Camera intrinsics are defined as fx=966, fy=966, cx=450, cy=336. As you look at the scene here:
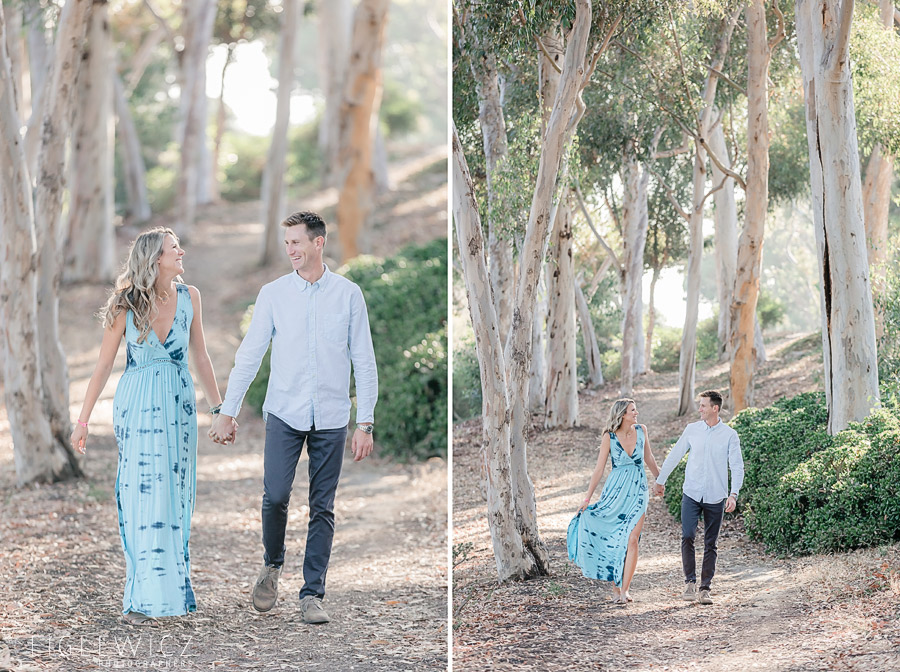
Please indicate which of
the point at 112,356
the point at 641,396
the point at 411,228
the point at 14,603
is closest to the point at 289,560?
the point at 14,603

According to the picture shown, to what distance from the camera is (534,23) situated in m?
5.02

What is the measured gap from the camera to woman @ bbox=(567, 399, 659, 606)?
14.1ft

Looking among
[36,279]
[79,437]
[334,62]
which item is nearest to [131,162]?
[334,62]

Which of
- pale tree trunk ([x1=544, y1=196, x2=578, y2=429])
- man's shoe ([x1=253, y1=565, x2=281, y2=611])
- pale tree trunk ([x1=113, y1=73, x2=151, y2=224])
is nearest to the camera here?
pale tree trunk ([x1=544, y1=196, x2=578, y2=429])

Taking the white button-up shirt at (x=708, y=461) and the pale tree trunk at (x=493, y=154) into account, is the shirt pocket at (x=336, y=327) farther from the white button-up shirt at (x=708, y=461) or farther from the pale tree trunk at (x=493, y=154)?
the white button-up shirt at (x=708, y=461)

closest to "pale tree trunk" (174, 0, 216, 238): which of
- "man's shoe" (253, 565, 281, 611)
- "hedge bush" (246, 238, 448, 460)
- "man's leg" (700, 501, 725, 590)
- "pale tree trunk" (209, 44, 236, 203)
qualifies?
"pale tree trunk" (209, 44, 236, 203)

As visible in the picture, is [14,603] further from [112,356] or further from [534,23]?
[534,23]

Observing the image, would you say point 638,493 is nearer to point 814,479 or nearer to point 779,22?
point 814,479

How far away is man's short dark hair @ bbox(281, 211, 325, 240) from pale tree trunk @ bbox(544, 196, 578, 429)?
1.20 m

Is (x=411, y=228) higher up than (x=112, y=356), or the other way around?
(x=411, y=228)

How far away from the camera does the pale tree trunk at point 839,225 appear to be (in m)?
4.80

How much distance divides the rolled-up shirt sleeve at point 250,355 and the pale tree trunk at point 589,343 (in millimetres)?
1530

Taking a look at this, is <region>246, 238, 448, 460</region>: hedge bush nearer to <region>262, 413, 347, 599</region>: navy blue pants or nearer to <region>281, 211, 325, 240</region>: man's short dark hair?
<region>262, 413, 347, 599</region>: navy blue pants

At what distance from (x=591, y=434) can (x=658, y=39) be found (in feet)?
6.58
